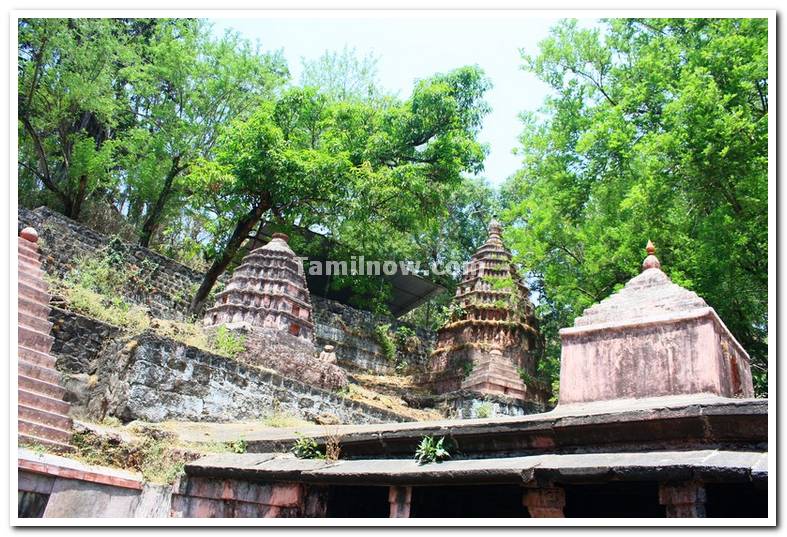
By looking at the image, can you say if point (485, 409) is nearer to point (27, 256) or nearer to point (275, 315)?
point (275, 315)

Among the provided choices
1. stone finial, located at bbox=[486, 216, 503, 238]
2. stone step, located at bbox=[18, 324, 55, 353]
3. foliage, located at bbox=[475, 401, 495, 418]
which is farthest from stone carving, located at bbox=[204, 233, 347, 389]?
stone finial, located at bbox=[486, 216, 503, 238]

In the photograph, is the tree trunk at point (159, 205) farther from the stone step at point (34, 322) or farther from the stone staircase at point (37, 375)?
the stone step at point (34, 322)

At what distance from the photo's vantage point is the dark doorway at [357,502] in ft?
19.3

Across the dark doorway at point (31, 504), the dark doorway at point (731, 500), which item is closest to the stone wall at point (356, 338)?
the dark doorway at point (31, 504)

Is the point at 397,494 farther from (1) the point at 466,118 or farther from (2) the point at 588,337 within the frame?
(1) the point at 466,118

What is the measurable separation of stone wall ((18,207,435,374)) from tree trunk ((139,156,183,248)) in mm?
3338

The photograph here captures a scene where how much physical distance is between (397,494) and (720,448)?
7.48ft

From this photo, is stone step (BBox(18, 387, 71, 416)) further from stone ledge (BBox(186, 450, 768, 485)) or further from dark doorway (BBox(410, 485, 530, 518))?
dark doorway (BBox(410, 485, 530, 518))

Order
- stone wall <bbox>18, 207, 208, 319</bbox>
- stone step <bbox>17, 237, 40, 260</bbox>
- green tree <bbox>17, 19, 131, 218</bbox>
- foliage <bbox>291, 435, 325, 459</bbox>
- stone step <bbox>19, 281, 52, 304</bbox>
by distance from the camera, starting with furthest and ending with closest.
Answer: green tree <bbox>17, 19, 131, 218</bbox>
stone wall <bbox>18, 207, 208, 319</bbox>
stone step <bbox>17, 237, 40, 260</bbox>
stone step <bbox>19, 281, 52, 304</bbox>
foliage <bbox>291, 435, 325, 459</bbox>

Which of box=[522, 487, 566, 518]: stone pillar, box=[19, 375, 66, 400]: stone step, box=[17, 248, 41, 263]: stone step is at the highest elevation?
box=[17, 248, 41, 263]: stone step

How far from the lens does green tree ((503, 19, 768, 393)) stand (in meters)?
11.9

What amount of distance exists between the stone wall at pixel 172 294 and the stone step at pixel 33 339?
687 cm

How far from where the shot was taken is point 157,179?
2091cm
